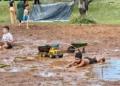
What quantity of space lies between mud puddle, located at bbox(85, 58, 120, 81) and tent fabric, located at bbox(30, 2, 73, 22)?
59.2ft

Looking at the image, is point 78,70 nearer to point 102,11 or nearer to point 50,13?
point 50,13

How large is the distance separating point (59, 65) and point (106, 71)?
153 cm

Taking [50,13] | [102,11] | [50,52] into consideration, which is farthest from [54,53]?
[102,11]

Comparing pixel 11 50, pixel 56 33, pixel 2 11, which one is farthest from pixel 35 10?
pixel 11 50

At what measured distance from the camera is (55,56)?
1152 centimetres

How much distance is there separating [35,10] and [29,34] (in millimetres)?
12021

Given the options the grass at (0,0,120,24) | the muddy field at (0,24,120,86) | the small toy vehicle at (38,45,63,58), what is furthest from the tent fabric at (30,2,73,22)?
the small toy vehicle at (38,45,63,58)

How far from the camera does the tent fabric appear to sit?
28.7 m

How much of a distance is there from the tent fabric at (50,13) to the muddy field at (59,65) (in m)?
10.5

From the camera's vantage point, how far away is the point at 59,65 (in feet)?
→ 33.8

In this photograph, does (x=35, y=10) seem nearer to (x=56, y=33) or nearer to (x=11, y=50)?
(x=56, y=33)

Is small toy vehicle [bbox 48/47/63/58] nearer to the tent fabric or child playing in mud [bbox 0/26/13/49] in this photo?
child playing in mud [bbox 0/26/13/49]

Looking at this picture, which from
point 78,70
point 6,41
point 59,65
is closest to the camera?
point 78,70

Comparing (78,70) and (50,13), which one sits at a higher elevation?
(78,70)
